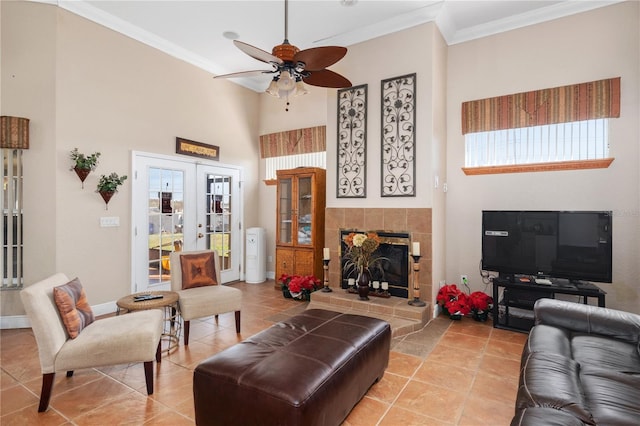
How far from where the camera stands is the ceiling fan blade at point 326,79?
9.45 feet

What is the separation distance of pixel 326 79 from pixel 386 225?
6.61 feet

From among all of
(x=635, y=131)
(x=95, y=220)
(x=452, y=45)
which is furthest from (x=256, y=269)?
(x=635, y=131)

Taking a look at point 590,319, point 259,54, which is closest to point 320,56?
point 259,54

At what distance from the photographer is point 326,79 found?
2955 millimetres

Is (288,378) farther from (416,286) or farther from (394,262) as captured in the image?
(394,262)

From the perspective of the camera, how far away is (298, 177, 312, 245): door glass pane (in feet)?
17.4

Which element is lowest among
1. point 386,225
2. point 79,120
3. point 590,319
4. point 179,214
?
point 590,319

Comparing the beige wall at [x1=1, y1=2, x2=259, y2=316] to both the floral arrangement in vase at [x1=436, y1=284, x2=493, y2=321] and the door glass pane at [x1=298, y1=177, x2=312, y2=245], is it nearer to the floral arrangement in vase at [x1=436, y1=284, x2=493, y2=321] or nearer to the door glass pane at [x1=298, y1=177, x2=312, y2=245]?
the door glass pane at [x1=298, y1=177, x2=312, y2=245]

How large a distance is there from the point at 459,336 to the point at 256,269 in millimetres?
3580

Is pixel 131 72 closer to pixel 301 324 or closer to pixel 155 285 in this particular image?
pixel 155 285

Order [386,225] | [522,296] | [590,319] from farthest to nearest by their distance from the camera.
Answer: [386,225]
[522,296]
[590,319]

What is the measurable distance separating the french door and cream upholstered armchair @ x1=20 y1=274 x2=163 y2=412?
215cm

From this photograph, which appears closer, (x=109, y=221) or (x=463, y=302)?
(x=463, y=302)

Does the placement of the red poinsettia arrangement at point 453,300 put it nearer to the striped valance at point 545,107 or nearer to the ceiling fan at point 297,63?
the striped valance at point 545,107
